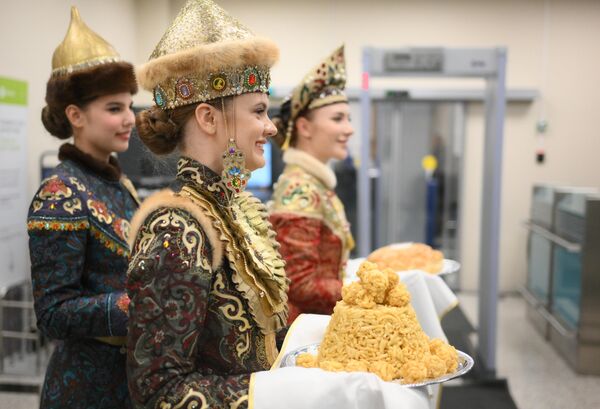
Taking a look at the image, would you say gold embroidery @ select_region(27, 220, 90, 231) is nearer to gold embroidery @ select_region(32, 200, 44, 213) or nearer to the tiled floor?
gold embroidery @ select_region(32, 200, 44, 213)

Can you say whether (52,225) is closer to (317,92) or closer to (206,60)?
(206,60)

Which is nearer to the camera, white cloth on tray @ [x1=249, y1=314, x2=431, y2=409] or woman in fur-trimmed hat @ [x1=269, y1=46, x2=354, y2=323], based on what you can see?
white cloth on tray @ [x1=249, y1=314, x2=431, y2=409]

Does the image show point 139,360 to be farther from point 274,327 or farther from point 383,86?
point 383,86

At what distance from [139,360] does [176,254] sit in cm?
19

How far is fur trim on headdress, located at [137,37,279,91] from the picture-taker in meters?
1.25

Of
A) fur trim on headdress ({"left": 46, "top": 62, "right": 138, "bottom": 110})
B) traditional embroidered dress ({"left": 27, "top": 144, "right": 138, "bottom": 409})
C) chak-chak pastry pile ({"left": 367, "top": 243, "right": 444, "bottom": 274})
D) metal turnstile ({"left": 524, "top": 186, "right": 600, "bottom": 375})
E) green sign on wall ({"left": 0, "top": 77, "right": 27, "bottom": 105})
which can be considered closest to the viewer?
traditional embroidered dress ({"left": 27, "top": 144, "right": 138, "bottom": 409})

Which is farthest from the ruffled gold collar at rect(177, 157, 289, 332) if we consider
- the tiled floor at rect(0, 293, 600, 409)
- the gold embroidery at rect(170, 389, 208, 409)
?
the tiled floor at rect(0, 293, 600, 409)

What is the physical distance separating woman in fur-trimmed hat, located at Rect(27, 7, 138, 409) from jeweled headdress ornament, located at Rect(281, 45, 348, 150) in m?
0.83

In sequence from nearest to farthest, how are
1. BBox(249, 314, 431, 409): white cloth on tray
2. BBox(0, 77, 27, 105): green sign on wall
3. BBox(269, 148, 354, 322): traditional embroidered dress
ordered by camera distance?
BBox(249, 314, 431, 409): white cloth on tray
BBox(269, 148, 354, 322): traditional embroidered dress
BBox(0, 77, 27, 105): green sign on wall

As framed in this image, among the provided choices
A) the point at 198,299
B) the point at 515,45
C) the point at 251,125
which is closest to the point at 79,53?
the point at 251,125

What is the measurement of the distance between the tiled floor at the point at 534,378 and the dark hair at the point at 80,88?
72.4 inches

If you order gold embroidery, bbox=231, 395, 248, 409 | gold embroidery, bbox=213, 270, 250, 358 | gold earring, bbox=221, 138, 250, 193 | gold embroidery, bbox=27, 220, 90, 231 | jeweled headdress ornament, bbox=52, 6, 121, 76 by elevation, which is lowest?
gold embroidery, bbox=231, 395, 248, 409

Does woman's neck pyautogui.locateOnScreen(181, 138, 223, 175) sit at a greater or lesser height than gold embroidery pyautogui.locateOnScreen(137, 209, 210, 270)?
greater

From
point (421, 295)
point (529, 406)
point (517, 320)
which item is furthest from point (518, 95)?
point (421, 295)
